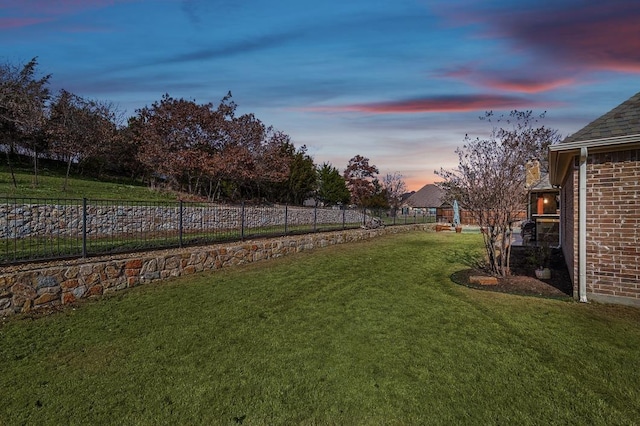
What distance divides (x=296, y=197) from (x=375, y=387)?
30162 millimetres

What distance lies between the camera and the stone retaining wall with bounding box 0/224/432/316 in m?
5.18

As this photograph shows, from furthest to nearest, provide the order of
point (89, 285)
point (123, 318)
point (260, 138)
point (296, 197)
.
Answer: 1. point (296, 197)
2. point (260, 138)
3. point (89, 285)
4. point (123, 318)

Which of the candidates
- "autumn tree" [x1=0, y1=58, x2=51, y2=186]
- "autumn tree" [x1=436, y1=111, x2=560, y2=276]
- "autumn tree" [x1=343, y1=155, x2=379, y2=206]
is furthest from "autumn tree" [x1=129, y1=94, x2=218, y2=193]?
"autumn tree" [x1=343, y1=155, x2=379, y2=206]

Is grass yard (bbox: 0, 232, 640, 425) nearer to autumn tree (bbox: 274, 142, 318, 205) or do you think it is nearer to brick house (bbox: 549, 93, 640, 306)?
brick house (bbox: 549, 93, 640, 306)

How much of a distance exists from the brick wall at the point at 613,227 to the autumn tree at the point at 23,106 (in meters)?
21.2

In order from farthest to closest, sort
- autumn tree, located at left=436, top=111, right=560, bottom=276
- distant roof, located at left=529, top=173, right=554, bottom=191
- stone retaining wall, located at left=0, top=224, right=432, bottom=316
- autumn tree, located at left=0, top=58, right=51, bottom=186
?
1. autumn tree, located at left=0, top=58, right=51, bottom=186
2. distant roof, located at left=529, top=173, right=554, bottom=191
3. autumn tree, located at left=436, top=111, right=560, bottom=276
4. stone retaining wall, located at left=0, top=224, right=432, bottom=316

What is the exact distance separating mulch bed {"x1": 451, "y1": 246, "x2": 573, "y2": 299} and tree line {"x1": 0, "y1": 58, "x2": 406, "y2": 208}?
1570 cm

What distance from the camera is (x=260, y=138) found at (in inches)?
942

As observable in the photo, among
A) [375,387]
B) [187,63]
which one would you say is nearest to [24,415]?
[375,387]

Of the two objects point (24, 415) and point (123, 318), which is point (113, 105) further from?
point (24, 415)

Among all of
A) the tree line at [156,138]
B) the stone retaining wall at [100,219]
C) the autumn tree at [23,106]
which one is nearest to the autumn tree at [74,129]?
the tree line at [156,138]

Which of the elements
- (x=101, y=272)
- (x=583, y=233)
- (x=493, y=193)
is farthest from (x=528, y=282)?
(x=101, y=272)

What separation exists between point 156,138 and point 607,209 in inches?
849

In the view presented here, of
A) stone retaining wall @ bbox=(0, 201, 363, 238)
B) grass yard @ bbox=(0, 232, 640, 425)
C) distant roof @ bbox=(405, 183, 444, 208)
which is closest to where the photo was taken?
grass yard @ bbox=(0, 232, 640, 425)
